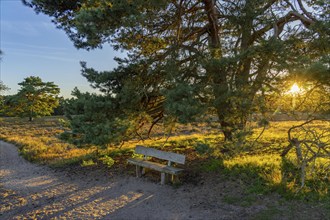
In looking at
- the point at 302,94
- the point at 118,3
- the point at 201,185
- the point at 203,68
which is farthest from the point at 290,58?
the point at 118,3

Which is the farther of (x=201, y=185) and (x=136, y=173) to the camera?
(x=136, y=173)

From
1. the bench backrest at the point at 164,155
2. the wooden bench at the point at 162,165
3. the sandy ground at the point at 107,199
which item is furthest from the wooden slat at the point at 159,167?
the sandy ground at the point at 107,199

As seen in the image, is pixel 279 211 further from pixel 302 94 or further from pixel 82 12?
pixel 82 12

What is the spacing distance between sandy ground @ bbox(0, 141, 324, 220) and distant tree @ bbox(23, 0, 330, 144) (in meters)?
1.50

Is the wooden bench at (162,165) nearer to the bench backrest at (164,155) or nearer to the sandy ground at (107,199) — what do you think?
the bench backrest at (164,155)

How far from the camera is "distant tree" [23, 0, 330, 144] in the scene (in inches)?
218

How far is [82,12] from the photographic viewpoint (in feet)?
17.4

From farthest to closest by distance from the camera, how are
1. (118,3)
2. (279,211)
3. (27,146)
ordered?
(27,146), (118,3), (279,211)

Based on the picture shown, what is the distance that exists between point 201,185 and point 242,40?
4.08 meters

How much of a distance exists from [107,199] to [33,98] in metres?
26.5

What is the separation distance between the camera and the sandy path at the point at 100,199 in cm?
471

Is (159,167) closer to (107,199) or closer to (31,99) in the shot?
(107,199)

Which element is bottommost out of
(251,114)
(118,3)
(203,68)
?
(251,114)

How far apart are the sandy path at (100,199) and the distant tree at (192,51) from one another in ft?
4.91
